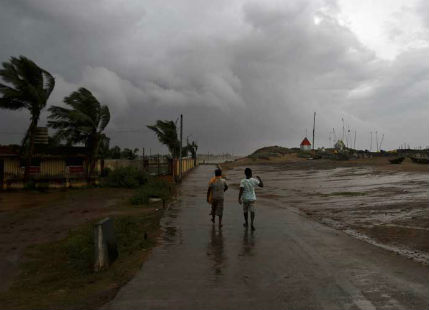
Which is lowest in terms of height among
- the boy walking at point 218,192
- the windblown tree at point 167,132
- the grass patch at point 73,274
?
the grass patch at point 73,274

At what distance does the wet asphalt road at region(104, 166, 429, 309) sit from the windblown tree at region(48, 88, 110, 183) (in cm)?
1934

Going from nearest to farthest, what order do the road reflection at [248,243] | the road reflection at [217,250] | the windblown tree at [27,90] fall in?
1. the road reflection at [217,250]
2. the road reflection at [248,243]
3. the windblown tree at [27,90]

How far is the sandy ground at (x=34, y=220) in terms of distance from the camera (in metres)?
8.55

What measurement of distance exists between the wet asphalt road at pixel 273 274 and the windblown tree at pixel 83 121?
1934cm

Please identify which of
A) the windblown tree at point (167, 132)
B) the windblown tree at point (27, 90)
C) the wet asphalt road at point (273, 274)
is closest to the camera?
the wet asphalt road at point (273, 274)

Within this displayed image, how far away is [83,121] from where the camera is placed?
84.9ft

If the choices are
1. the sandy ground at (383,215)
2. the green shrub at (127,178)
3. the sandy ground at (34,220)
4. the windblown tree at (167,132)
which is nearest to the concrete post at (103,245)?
the sandy ground at (34,220)

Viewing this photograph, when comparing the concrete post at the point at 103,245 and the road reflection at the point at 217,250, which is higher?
the concrete post at the point at 103,245

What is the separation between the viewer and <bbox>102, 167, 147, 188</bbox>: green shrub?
2570 centimetres

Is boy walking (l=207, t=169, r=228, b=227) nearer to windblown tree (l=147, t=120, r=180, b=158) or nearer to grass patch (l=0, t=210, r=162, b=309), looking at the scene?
grass patch (l=0, t=210, r=162, b=309)

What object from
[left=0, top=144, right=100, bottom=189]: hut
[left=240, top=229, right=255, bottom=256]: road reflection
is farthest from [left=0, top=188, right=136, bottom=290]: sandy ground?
[left=240, top=229, right=255, bottom=256]: road reflection

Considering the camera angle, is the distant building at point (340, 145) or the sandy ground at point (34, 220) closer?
the sandy ground at point (34, 220)

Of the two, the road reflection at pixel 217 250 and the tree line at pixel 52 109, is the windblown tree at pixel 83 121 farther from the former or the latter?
the road reflection at pixel 217 250

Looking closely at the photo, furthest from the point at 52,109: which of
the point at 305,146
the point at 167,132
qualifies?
the point at 305,146
